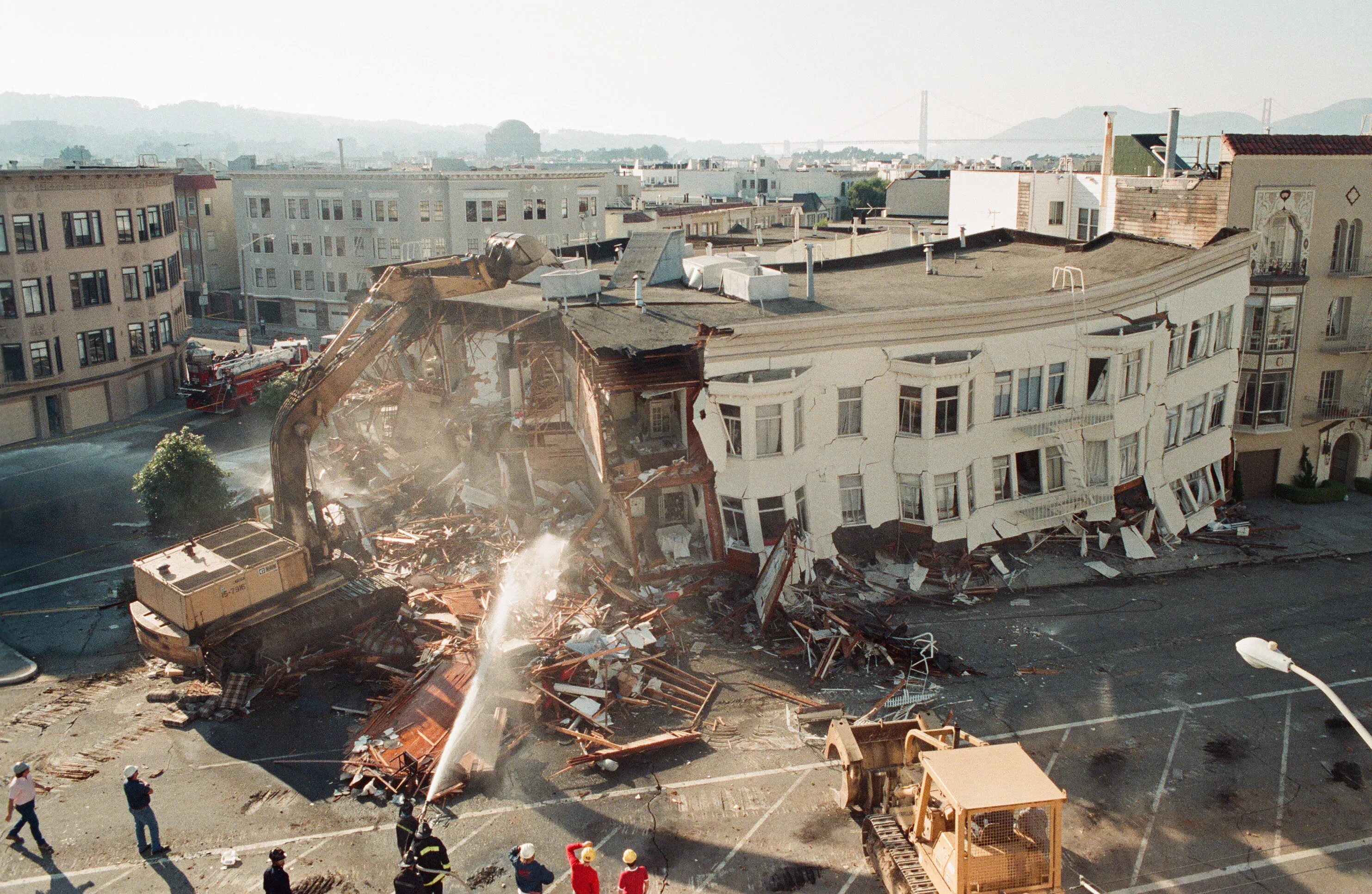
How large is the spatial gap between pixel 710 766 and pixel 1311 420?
1168 inches

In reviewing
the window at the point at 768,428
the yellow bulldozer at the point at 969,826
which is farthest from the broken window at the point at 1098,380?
the yellow bulldozer at the point at 969,826

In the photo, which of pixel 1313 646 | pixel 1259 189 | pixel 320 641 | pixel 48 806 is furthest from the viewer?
pixel 1259 189

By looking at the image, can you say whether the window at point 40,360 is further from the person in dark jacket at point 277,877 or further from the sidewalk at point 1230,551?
the sidewalk at point 1230,551

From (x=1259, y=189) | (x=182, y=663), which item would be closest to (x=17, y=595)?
(x=182, y=663)

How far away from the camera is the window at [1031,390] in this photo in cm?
2956

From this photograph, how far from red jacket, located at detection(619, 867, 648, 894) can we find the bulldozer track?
12.0 ft

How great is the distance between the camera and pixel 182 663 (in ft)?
71.6

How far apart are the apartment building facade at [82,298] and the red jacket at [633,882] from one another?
43729 mm

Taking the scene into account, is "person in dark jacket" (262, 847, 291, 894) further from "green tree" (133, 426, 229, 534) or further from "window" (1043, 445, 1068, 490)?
"window" (1043, 445, 1068, 490)

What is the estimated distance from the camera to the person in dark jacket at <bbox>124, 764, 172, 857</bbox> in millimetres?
16312

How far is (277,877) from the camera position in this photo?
1462cm

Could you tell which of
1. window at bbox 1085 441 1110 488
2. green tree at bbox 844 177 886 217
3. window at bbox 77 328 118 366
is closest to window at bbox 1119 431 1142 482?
window at bbox 1085 441 1110 488

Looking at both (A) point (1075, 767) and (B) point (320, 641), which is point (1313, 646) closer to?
(A) point (1075, 767)

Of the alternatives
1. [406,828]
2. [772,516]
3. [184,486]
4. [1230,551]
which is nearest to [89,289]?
[184,486]
